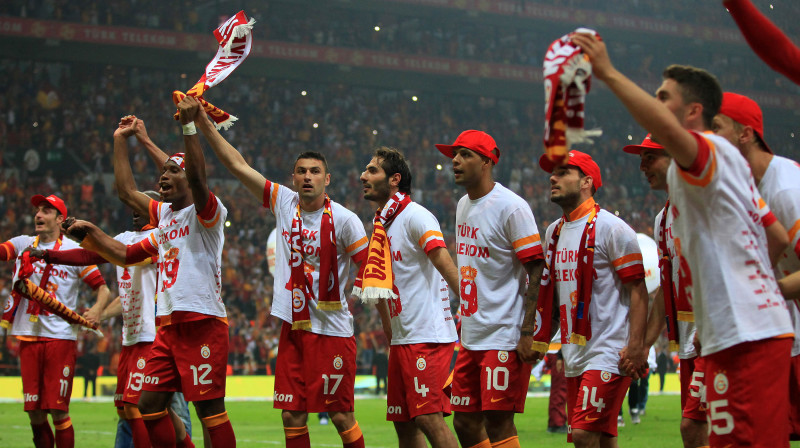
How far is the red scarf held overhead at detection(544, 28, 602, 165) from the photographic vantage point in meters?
3.44

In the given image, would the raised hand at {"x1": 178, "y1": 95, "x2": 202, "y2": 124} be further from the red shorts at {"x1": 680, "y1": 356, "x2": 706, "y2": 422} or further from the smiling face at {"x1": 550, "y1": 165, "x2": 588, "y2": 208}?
the red shorts at {"x1": 680, "y1": 356, "x2": 706, "y2": 422}

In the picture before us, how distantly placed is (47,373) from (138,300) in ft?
5.49

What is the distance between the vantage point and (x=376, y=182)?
704cm

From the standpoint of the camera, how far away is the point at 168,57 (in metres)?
32.9

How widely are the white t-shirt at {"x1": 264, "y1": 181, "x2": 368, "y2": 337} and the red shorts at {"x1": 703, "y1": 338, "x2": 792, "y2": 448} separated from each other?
363 cm

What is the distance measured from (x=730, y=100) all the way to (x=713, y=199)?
1053 mm

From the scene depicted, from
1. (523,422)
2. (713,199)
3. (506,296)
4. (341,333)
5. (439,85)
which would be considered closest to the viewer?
(713,199)

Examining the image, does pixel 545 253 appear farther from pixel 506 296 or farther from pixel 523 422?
pixel 523 422

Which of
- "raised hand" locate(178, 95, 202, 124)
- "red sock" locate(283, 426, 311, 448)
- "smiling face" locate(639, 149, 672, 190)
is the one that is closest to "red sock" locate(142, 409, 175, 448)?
"red sock" locate(283, 426, 311, 448)

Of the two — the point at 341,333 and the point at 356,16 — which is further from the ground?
the point at 356,16

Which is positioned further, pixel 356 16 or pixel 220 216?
pixel 356 16

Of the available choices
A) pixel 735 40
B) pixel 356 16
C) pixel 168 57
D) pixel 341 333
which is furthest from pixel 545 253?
pixel 735 40

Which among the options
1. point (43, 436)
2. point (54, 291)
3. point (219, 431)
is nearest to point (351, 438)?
point (219, 431)

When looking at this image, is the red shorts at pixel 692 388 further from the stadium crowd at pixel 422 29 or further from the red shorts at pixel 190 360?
the stadium crowd at pixel 422 29
